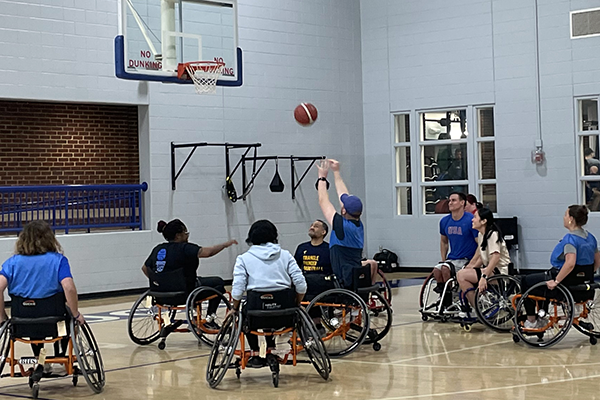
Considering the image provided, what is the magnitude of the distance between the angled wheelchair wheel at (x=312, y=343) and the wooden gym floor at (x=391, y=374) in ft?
0.33

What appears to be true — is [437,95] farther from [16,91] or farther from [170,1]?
[16,91]

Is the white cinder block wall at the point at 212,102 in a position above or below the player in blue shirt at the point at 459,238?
above

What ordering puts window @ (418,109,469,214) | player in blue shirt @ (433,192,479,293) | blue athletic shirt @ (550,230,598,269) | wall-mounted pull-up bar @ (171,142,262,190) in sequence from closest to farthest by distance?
blue athletic shirt @ (550,230,598,269) → player in blue shirt @ (433,192,479,293) → wall-mounted pull-up bar @ (171,142,262,190) → window @ (418,109,469,214)

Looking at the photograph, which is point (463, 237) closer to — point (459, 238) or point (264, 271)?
point (459, 238)

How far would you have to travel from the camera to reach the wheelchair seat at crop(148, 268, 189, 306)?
23.5 feet

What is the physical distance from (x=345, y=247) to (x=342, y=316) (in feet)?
1.89

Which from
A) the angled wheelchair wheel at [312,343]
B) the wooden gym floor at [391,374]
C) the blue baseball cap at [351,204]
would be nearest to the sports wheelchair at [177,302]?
the wooden gym floor at [391,374]

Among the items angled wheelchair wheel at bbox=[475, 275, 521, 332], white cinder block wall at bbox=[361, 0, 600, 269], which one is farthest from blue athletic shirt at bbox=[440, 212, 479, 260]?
white cinder block wall at bbox=[361, 0, 600, 269]

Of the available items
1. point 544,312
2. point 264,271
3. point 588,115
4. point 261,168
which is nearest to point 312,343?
point 264,271

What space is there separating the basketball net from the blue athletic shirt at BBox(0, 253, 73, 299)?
18.0ft

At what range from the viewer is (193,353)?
280 inches

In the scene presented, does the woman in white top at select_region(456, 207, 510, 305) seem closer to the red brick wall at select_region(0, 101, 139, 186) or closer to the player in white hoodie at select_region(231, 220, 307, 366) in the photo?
the player in white hoodie at select_region(231, 220, 307, 366)

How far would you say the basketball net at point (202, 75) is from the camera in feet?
35.2

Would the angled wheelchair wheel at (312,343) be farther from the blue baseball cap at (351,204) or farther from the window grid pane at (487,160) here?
the window grid pane at (487,160)
